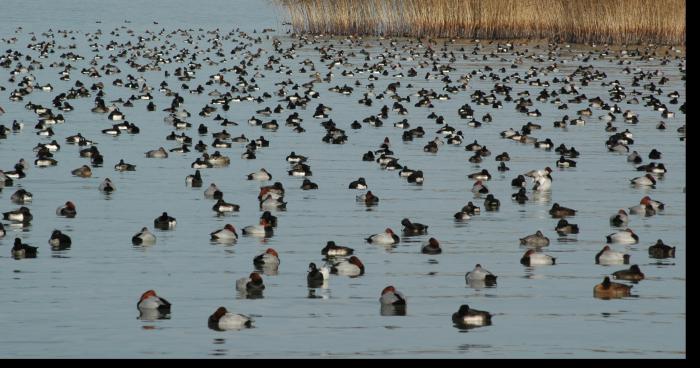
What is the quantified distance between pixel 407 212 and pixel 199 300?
30.6ft

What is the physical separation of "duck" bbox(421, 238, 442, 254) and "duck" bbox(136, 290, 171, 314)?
20.6 feet

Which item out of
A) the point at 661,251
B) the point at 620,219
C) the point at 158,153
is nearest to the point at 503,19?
the point at 158,153

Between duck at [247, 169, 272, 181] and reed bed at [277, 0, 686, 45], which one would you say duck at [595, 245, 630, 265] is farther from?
reed bed at [277, 0, 686, 45]

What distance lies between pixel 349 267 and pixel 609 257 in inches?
171

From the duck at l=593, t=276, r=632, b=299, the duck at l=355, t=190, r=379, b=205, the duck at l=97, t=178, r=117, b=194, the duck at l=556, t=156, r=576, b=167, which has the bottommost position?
the duck at l=593, t=276, r=632, b=299

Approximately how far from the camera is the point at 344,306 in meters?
19.9

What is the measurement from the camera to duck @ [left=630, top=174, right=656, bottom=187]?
32.8 m

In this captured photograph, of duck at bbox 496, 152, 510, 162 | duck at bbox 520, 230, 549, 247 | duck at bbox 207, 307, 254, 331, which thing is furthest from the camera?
duck at bbox 496, 152, 510, 162

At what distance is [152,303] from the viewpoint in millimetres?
18844

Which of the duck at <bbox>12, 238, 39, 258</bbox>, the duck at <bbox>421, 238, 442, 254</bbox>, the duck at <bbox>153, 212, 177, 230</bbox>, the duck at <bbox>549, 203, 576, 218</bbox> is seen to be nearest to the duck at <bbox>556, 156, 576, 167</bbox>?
the duck at <bbox>549, 203, 576, 218</bbox>

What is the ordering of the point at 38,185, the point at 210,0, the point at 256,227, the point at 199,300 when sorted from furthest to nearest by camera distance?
the point at 210,0
the point at 38,185
the point at 256,227
the point at 199,300

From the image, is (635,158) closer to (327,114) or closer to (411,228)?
(411,228)
